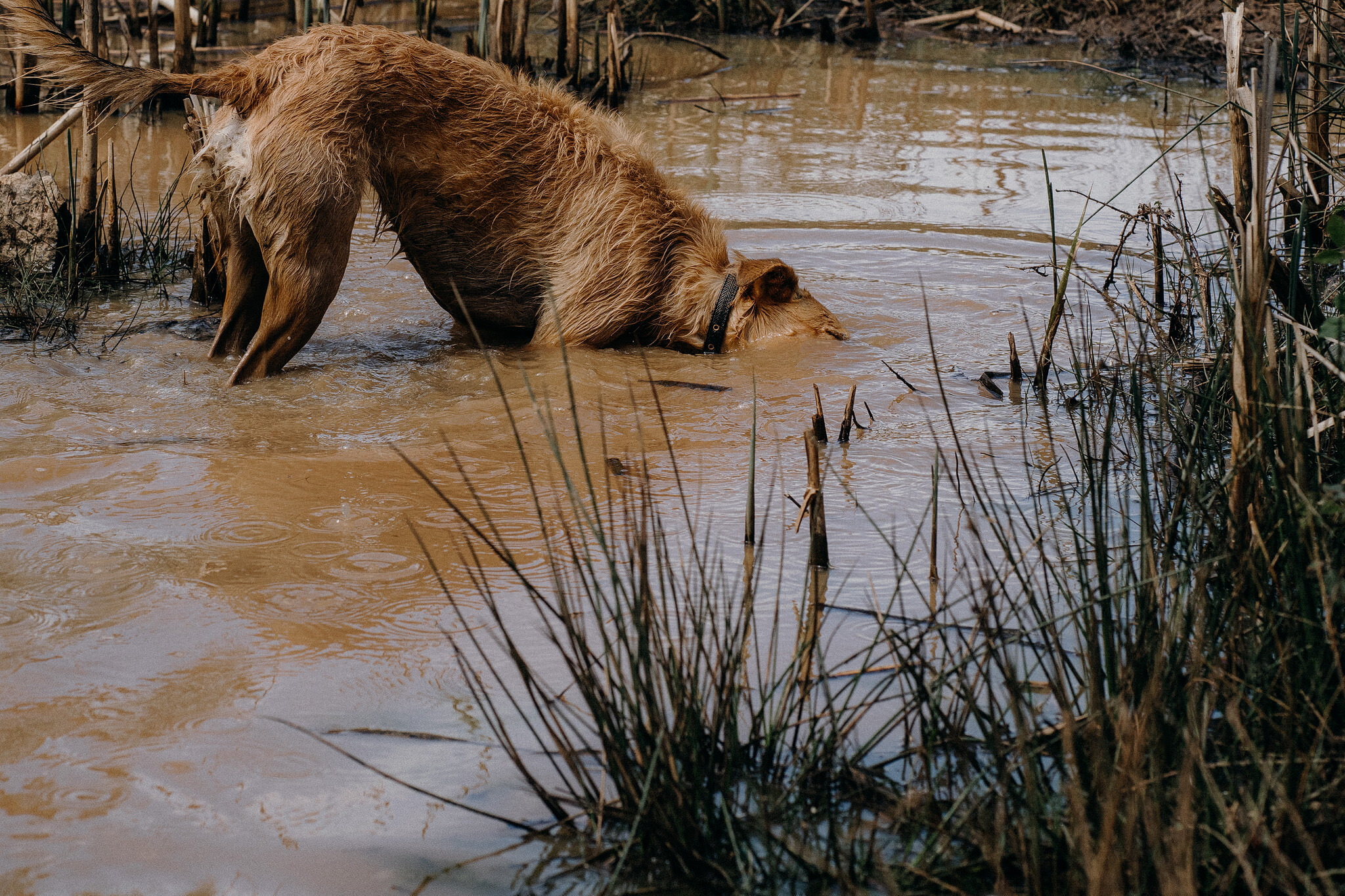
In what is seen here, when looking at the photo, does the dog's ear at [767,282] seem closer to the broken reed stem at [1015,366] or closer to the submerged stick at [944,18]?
the broken reed stem at [1015,366]

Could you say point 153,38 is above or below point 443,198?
above

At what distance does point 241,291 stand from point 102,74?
0.96m

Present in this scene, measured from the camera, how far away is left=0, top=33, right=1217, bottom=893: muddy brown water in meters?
2.19

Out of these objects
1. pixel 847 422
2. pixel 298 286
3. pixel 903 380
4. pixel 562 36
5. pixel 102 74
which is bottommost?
pixel 847 422

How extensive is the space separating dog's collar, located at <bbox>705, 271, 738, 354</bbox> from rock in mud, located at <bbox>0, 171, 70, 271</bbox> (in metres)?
3.03

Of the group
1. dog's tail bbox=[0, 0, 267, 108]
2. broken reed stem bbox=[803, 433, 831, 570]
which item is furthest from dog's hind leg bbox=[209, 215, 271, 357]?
broken reed stem bbox=[803, 433, 831, 570]

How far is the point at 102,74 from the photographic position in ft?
14.9

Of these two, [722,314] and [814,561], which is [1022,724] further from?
[722,314]

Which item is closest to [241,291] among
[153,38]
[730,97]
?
[153,38]

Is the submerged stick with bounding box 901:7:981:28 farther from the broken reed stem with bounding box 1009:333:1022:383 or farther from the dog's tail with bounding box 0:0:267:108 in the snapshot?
the dog's tail with bounding box 0:0:267:108

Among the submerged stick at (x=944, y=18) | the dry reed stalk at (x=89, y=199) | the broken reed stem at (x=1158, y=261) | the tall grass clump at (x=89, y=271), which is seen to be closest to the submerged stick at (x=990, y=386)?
the broken reed stem at (x=1158, y=261)

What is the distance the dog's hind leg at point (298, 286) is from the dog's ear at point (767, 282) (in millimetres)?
1801

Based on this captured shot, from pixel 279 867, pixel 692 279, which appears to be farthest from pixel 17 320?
pixel 279 867

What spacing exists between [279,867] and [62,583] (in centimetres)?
129
